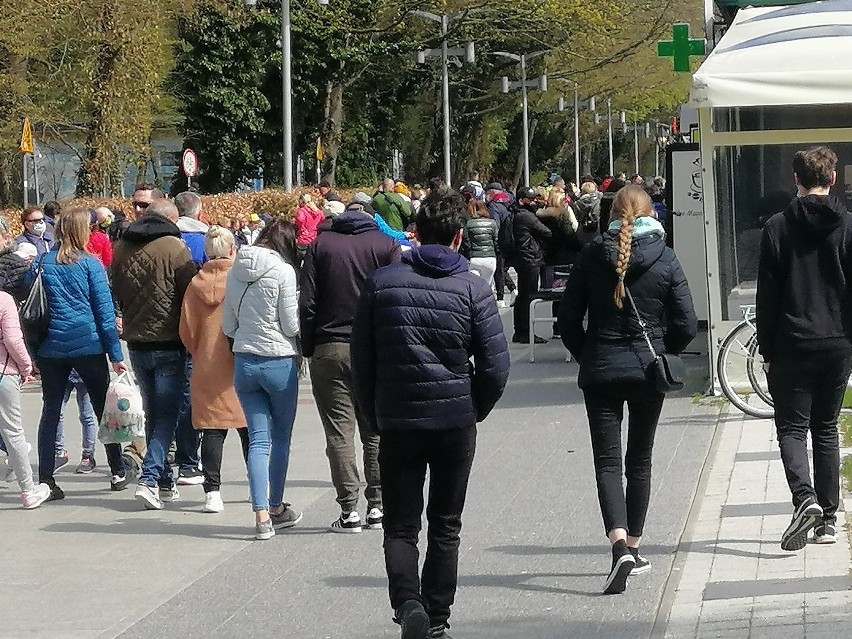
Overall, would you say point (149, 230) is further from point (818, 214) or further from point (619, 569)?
point (818, 214)

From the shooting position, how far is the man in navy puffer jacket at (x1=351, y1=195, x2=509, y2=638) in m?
5.79

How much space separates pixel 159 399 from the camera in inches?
370

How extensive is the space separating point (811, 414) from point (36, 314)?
177 inches

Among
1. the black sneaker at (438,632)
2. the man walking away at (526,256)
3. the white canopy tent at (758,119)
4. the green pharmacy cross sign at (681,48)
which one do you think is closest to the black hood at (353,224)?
the black sneaker at (438,632)

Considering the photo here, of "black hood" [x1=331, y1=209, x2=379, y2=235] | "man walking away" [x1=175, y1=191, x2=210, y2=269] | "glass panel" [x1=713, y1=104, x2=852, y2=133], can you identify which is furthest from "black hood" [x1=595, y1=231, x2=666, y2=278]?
"glass panel" [x1=713, y1=104, x2=852, y2=133]

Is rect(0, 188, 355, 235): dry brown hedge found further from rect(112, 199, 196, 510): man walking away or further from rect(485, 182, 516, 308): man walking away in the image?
rect(112, 199, 196, 510): man walking away

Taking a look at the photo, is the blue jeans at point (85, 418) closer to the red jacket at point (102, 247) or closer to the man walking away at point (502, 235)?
the red jacket at point (102, 247)

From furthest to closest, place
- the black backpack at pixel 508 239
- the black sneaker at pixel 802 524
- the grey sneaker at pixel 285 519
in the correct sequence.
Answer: the black backpack at pixel 508 239
the grey sneaker at pixel 285 519
the black sneaker at pixel 802 524

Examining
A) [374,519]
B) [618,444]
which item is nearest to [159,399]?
[374,519]

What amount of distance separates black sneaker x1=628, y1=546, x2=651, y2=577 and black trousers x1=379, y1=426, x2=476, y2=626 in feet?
3.89

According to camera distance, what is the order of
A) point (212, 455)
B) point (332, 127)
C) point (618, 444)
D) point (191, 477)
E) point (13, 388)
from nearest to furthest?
point (618, 444) → point (212, 455) → point (13, 388) → point (191, 477) → point (332, 127)

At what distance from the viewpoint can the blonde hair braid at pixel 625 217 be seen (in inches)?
261

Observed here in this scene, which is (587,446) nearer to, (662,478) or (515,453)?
(515,453)

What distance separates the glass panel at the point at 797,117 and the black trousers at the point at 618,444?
20.5 ft
